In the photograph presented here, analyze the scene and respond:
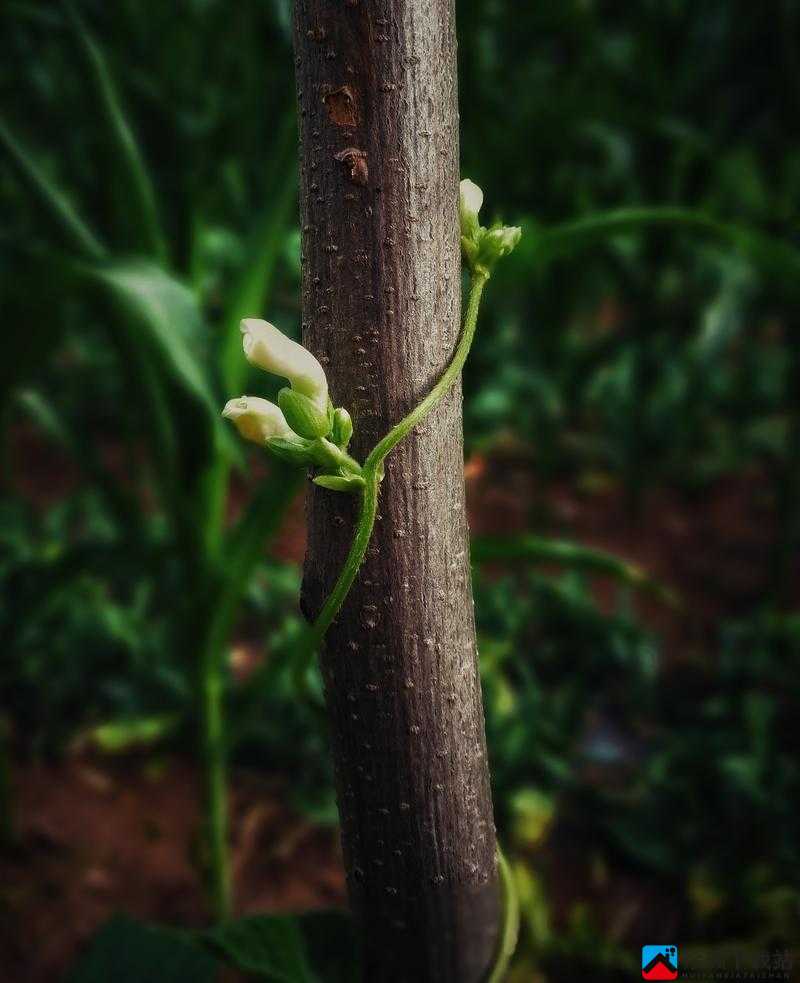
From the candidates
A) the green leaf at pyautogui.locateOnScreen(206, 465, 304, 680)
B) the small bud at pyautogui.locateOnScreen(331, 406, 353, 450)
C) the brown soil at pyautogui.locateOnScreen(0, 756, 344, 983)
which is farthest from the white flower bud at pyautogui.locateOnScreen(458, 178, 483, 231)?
the brown soil at pyautogui.locateOnScreen(0, 756, 344, 983)

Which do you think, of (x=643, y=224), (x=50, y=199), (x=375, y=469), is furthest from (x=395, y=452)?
(x=50, y=199)

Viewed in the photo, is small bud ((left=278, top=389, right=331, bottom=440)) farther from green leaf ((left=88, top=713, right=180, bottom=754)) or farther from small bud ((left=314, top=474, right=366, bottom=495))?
green leaf ((left=88, top=713, right=180, bottom=754))

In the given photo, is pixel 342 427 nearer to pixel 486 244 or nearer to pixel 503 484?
pixel 486 244

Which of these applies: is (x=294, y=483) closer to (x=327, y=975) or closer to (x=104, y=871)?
(x=327, y=975)

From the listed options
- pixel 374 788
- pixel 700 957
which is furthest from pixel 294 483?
pixel 700 957

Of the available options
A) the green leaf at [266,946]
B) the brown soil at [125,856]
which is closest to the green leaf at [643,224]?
the green leaf at [266,946]

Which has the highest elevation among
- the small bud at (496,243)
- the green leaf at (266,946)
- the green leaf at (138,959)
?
the small bud at (496,243)

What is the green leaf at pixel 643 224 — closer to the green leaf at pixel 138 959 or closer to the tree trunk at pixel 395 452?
the tree trunk at pixel 395 452
